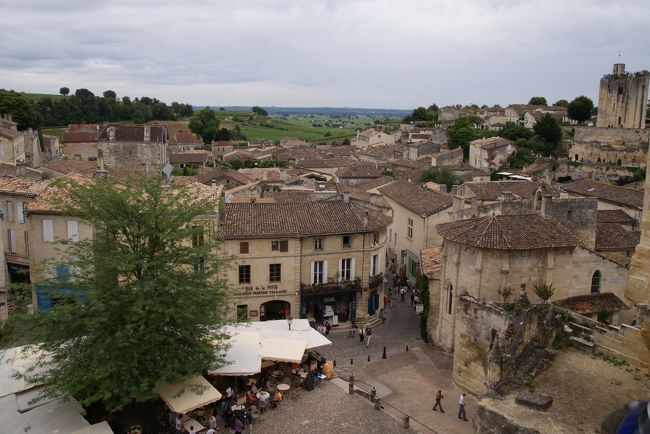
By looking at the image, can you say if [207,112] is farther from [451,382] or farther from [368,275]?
[451,382]

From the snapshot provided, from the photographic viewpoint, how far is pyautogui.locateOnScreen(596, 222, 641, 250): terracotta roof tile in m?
34.1

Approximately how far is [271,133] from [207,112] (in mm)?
39272

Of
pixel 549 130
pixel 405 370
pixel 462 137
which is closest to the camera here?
pixel 405 370

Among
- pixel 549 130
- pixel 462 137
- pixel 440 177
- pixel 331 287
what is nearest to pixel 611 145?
pixel 549 130

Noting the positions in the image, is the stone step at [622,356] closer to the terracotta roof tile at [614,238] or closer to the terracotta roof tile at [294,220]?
the terracotta roof tile at [614,238]

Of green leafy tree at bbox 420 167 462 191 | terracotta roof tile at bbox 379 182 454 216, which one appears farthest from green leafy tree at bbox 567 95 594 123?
terracotta roof tile at bbox 379 182 454 216

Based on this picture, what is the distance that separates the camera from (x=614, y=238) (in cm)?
3497

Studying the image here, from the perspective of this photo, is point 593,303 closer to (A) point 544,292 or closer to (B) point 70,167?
(A) point 544,292

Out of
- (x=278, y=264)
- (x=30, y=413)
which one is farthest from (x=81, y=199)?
(x=278, y=264)

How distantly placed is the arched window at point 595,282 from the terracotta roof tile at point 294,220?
476 inches

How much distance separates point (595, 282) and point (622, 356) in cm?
1084

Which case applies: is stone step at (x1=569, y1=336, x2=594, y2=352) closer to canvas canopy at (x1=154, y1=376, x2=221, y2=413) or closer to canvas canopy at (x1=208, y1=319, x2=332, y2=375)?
canvas canopy at (x1=208, y1=319, x2=332, y2=375)

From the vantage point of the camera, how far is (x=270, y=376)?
84.9 feet

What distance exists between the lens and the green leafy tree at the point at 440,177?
68.0 metres
